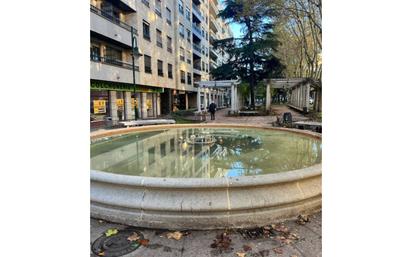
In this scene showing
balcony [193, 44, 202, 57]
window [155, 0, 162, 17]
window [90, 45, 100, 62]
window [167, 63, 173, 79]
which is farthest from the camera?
balcony [193, 44, 202, 57]

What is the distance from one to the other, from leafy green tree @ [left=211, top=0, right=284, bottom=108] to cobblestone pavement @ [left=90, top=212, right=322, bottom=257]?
23.3 metres

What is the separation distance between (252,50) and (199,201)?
76.0 ft

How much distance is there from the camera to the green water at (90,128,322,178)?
17.0ft

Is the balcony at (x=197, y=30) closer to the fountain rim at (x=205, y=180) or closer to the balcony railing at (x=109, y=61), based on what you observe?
the balcony railing at (x=109, y=61)

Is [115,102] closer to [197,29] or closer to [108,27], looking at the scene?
[108,27]

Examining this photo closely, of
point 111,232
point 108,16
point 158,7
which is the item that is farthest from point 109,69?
point 111,232

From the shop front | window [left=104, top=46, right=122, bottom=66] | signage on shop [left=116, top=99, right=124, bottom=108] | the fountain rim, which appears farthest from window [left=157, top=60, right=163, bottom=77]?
the fountain rim

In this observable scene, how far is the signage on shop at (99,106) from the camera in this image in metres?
17.3

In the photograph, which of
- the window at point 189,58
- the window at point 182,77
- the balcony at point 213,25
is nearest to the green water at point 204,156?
the window at point 182,77

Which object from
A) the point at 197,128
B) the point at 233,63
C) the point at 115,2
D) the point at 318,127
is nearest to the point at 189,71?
the point at 233,63

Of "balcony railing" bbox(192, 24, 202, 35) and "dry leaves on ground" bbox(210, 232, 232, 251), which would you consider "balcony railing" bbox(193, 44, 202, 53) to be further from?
"dry leaves on ground" bbox(210, 232, 232, 251)

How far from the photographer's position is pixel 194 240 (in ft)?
→ 9.12
